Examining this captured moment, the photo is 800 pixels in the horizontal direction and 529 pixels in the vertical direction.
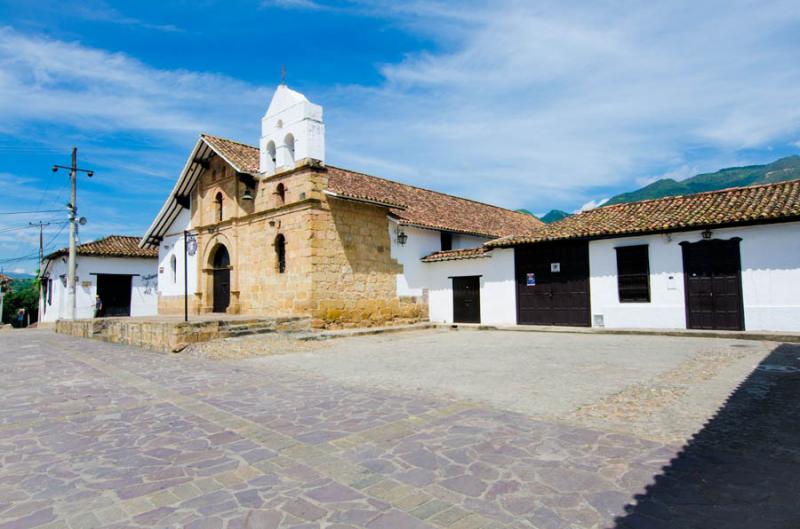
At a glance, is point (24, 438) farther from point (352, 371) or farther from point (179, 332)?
point (179, 332)

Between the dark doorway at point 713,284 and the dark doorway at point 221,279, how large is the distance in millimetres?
15285

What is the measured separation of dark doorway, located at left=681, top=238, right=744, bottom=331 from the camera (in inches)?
505

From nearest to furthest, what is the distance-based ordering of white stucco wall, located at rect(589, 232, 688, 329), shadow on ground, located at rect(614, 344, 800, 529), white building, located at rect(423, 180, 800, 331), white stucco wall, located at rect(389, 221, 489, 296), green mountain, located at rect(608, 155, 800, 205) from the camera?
shadow on ground, located at rect(614, 344, 800, 529)
white building, located at rect(423, 180, 800, 331)
white stucco wall, located at rect(589, 232, 688, 329)
white stucco wall, located at rect(389, 221, 489, 296)
green mountain, located at rect(608, 155, 800, 205)

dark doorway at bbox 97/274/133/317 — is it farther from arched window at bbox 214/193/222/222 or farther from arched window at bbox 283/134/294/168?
arched window at bbox 283/134/294/168

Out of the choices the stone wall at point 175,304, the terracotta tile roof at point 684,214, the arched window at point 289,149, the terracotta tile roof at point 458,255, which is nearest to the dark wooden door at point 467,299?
the terracotta tile roof at point 458,255

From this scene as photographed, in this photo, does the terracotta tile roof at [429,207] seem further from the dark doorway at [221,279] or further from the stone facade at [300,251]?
the dark doorway at [221,279]

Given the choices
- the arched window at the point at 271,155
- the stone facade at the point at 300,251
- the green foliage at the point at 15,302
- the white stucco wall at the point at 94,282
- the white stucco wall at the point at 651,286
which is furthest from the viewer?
the green foliage at the point at 15,302

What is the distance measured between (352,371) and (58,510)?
5.18 metres

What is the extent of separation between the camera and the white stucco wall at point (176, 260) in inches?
768

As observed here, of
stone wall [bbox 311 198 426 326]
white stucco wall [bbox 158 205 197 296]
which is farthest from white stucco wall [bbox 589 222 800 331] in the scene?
white stucco wall [bbox 158 205 197 296]

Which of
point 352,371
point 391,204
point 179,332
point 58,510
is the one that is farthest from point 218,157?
point 58,510

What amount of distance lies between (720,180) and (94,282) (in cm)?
13733

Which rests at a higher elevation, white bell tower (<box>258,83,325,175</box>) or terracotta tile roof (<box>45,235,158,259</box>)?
white bell tower (<box>258,83,325,175</box>)

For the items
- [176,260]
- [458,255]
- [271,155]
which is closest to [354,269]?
[458,255]
